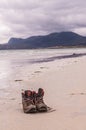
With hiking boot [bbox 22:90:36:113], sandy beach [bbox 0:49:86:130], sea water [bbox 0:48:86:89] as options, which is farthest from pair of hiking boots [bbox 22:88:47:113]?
sea water [bbox 0:48:86:89]

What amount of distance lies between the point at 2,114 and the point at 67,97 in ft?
9.42

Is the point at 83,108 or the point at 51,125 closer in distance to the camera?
the point at 51,125

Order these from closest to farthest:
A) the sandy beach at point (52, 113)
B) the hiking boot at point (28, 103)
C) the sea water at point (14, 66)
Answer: the sandy beach at point (52, 113), the hiking boot at point (28, 103), the sea water at point (14, 66)

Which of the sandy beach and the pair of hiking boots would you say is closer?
the sandy beach

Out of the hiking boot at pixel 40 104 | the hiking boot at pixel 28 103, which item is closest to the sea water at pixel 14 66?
the hiking boot at pixel 28 103

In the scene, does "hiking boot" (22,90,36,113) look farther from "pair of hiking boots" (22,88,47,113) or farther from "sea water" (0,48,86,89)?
"sea water" (0,48,86,89)

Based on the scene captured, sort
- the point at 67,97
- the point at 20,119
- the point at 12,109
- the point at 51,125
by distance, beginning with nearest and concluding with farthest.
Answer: the point at 51,125 < the point at 20,119 < the point at 12,109 < the point at 67,97

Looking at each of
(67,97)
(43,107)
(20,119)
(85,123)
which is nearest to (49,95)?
(67,97)

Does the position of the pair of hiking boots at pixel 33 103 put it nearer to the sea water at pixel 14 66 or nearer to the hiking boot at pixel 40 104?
the hiking boot at pixel 40 104

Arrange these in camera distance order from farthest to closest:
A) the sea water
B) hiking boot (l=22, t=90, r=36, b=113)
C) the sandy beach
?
1. the sea water
2. hiking boot (l=22, t=90, r=36, b=113)
3. the sandy beach

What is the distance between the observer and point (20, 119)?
8188 mm

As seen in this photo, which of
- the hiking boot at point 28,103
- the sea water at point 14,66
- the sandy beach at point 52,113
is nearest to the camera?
the sandy beach at point 52,113

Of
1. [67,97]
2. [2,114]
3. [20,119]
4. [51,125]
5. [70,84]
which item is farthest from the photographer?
[70,84]

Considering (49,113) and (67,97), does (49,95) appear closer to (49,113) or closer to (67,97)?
(67,97)
